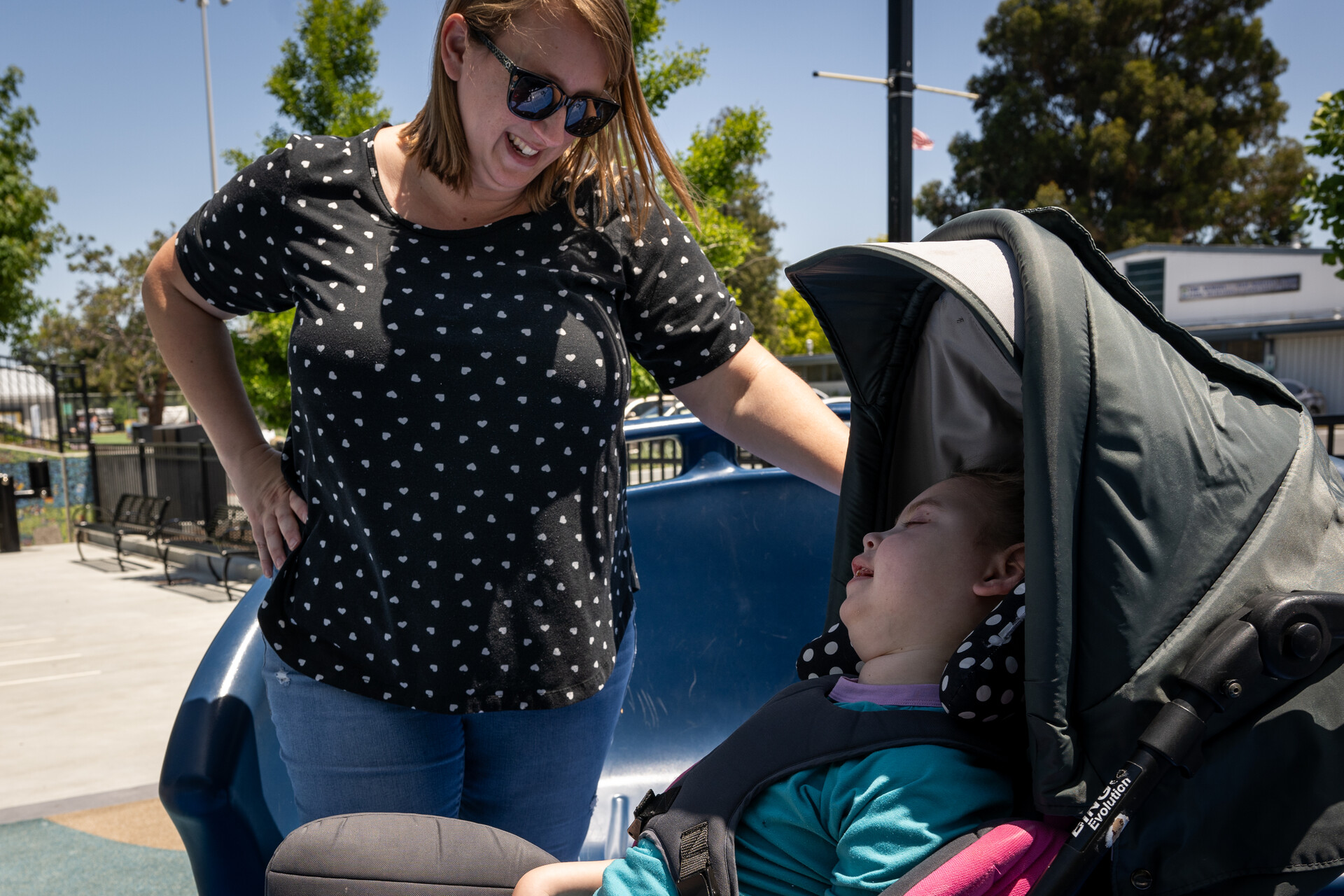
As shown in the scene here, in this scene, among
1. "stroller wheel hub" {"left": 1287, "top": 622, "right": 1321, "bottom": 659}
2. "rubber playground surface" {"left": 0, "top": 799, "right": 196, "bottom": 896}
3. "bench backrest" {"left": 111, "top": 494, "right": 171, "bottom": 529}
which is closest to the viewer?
"stroller wheel hub" {"left": 1287, "top": 622, "right": 1321, "bottom": 659}

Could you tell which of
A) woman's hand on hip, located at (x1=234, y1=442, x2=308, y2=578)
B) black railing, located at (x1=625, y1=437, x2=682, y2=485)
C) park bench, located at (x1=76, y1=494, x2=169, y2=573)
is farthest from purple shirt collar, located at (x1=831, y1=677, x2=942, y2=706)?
park bench, located at (x1=76, y1=494, x2=169, y2=573)

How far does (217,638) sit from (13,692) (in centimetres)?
539

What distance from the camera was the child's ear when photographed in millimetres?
1581

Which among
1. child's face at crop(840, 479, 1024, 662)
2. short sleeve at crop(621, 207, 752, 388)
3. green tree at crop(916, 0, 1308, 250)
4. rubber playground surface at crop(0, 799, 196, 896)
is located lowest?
rubber playground surface at crop(0, 799, 196, 896)

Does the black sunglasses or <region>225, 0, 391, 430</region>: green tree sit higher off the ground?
<region>225, 0, 391, 430</region>: green tree

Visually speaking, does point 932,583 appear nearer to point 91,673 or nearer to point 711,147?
point 91,673

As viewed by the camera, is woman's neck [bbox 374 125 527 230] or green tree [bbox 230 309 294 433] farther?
green tree [bbox 230 309 294 433]

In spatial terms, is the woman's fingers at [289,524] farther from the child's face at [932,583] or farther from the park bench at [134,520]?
the park bench at [134,520]

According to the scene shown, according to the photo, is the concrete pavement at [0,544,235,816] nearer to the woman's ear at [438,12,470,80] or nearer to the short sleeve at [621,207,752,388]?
the short sleeve at [621,207,752,388]

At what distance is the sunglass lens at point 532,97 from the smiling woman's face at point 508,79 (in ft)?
0.04

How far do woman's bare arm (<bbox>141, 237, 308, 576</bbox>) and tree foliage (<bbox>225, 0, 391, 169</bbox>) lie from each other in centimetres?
1047

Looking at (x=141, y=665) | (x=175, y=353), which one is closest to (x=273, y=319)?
(x=141, y=665)

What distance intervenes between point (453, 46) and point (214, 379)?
0.75 meters

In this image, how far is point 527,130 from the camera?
1581 mm
